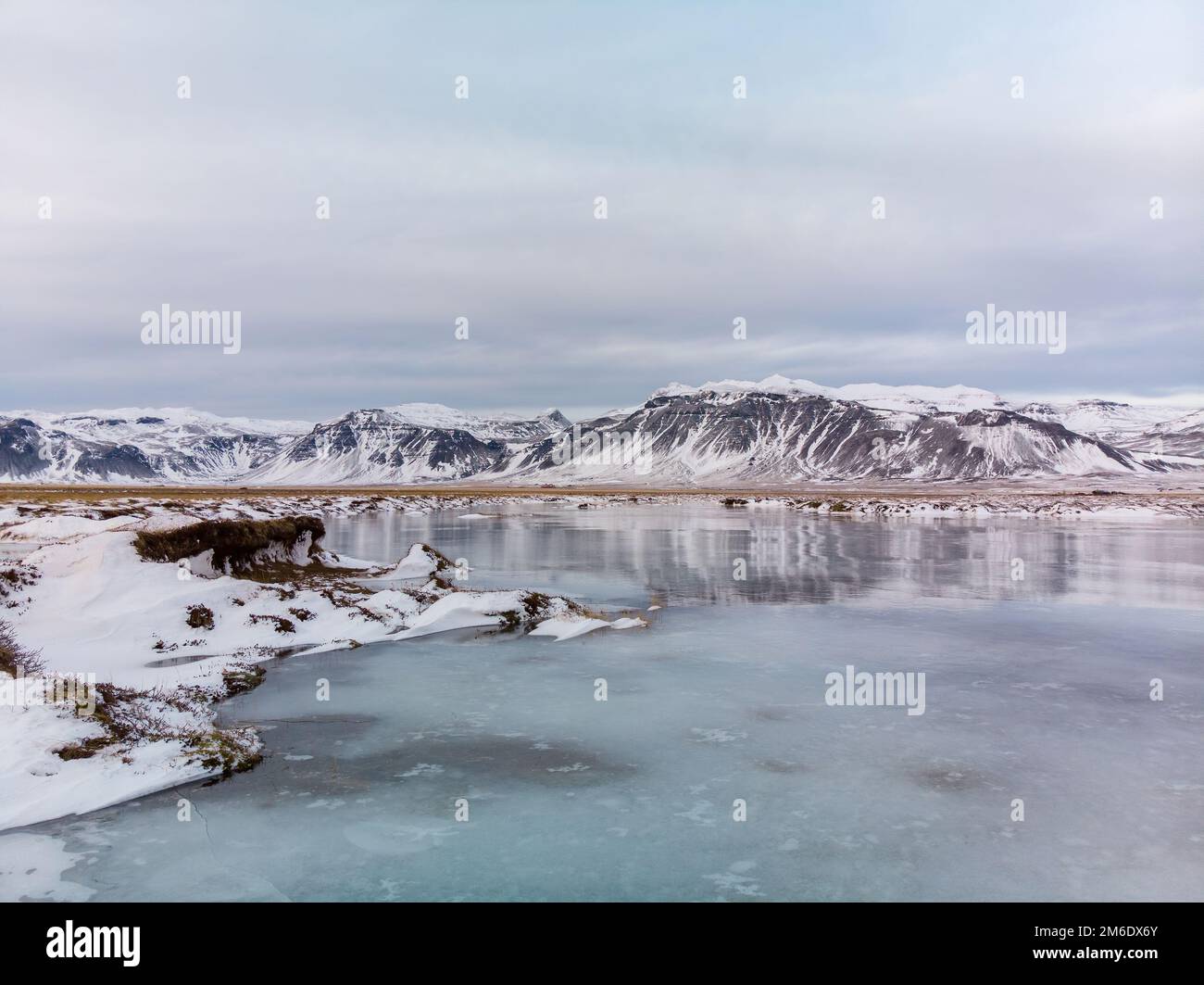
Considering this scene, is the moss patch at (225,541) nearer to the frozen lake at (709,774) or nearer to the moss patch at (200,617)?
the moss patch at (200,617)

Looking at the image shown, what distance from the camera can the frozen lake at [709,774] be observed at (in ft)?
25.5

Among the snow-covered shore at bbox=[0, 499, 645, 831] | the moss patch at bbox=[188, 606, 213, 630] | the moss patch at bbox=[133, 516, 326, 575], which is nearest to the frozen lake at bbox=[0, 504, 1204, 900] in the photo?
the snow-covered shore at bbox=[0, 499, 645, 831]

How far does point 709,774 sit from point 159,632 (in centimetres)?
1340

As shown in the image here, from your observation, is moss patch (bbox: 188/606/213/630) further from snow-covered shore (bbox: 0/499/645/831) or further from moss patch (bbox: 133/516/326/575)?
moss patch (bbox: 133/516/326/575)

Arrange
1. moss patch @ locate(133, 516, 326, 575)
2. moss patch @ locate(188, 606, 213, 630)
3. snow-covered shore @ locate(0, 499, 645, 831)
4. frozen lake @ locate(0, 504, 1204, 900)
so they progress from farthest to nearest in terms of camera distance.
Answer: moss patch @ locate(133, 516, 326, 575), moss patch @ locate(188, 606, 213, 630), snow-covered shore @ locate(0, 499, 645, 831), frozen lake @ locate(0, 504, 1204, 900)

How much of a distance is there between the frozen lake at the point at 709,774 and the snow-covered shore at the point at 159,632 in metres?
0.63

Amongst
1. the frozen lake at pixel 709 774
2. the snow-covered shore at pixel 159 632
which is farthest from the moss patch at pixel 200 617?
the frozen lake at pixel 709 774

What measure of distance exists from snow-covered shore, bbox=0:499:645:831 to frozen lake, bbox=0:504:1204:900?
24.8 inches

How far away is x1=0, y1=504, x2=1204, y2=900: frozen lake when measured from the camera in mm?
7777

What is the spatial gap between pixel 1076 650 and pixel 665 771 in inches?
476

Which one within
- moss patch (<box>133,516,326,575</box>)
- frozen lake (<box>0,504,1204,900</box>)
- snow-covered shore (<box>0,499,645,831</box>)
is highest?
moss patch (<box>133,516,326,575</box>)

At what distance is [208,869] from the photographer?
788 centimetres
